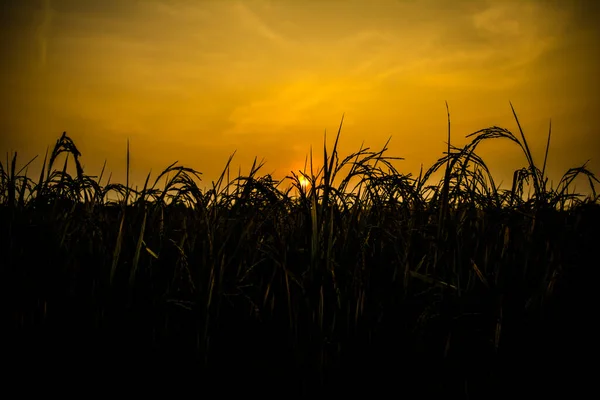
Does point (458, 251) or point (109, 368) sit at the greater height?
point (458, 251)

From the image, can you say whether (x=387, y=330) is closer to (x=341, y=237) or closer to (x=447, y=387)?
(x=447, y=387)

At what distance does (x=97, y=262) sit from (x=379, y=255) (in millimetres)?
2170

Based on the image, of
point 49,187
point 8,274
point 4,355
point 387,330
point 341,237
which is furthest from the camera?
point 49,187

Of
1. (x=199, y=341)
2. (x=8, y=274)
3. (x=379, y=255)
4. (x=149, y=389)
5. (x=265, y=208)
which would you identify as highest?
(x=265, y=208)

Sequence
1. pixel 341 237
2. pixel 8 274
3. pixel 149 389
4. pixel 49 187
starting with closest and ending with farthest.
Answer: pixel 149 389 → pixel 8 274 → pixel 341 237 → pixel 49 187

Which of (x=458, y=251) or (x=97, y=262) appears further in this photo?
(x=97, y=262)

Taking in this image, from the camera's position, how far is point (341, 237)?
128 inches

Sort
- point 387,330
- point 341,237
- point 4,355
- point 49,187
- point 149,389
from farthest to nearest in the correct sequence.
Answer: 1. point 49,187
2. point 341,237
3. point 387,330
4. point 4,355
5. point 149,389

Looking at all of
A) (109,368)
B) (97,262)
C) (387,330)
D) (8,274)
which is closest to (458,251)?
(387,330)

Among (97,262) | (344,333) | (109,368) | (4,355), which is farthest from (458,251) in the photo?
(4,355)

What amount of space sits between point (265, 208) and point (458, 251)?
61.0 inches

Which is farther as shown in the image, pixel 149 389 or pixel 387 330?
pixel 387 330

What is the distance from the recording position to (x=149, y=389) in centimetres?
234

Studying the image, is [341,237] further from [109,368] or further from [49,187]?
[49,187]
